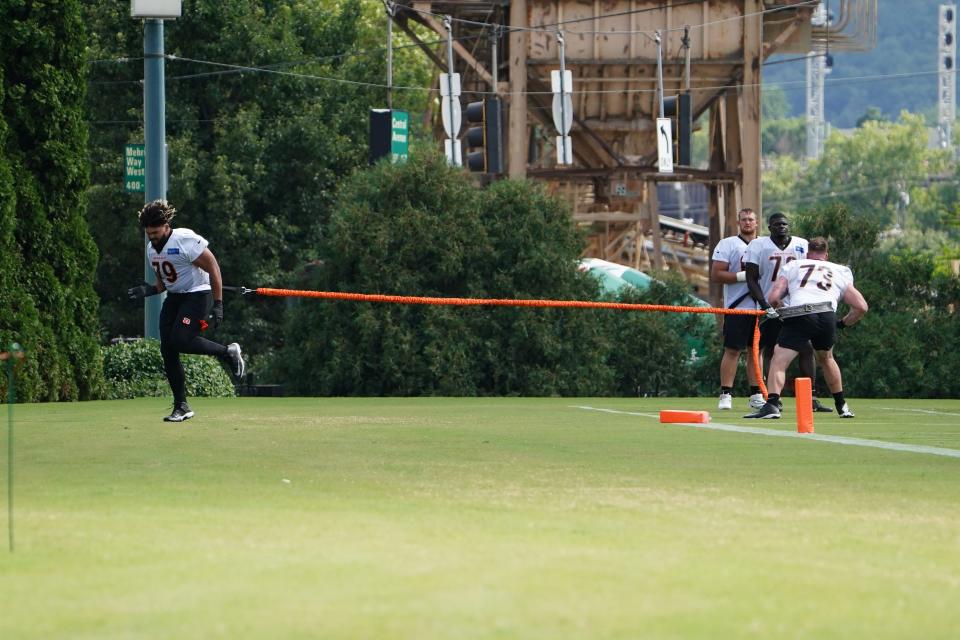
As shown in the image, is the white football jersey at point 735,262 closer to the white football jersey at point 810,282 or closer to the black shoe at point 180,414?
the white football jersey at point 810,282

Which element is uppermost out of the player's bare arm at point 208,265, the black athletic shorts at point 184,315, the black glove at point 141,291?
the player's bare arm at point 208,265

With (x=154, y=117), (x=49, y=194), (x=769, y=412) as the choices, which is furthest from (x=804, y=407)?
(x=154, y=117)

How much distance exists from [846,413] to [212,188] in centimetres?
2278

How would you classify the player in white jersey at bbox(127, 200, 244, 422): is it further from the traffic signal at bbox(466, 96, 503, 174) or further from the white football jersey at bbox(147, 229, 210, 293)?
the traffic signal at bbox(466, 96, 503, 174)

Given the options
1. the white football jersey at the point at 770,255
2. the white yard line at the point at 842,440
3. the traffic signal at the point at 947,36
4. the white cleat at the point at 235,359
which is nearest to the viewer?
the white yard line at the point at 842,440

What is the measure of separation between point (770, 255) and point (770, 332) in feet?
3.19

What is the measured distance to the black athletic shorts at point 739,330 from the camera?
18906 millimetres

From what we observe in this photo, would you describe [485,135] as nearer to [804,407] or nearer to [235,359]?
[235,359]

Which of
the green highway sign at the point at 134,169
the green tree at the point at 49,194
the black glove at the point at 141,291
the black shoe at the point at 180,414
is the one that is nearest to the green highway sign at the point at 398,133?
the green highway sign at the point at 134,169

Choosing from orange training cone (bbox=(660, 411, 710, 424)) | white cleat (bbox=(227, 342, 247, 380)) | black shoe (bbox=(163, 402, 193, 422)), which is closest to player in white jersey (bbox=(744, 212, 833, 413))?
orange training cone (bbox=(660, 411, 710, 424))

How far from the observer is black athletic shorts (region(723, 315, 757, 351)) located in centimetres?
1891

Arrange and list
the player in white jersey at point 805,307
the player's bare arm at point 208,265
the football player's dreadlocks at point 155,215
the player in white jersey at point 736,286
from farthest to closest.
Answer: the player in white jersey at point 736,286 → the player in white jersey at point 805,307 → the player's bare arm at point 208,265 → the football player's dreadlocks at point 155,215

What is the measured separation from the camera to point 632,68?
41.1 meters

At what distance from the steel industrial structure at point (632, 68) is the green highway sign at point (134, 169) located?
10.2m
